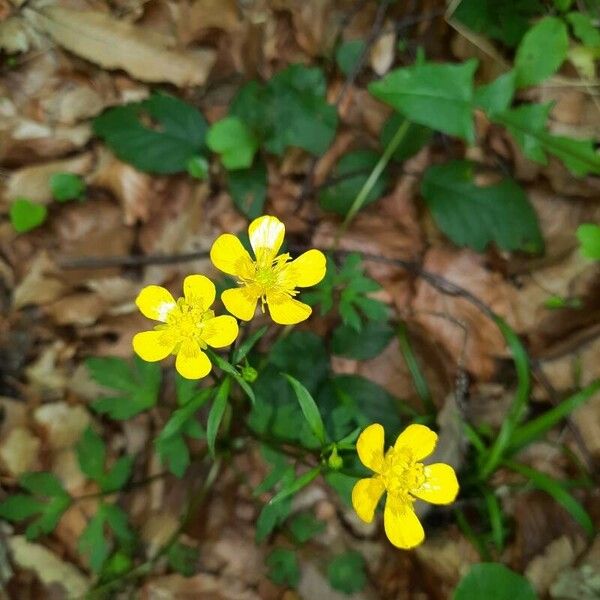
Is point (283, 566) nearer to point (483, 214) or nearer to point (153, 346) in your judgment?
point (153, 346)

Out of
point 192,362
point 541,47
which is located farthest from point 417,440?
point 541,47

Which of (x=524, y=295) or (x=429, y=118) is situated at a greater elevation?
(x=429, y=118)

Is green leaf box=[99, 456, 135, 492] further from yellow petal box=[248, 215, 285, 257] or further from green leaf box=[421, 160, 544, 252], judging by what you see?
green leaf box=[421, 160, 544, 252]

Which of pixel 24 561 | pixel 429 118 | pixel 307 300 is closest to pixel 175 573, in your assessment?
pixel 24 561

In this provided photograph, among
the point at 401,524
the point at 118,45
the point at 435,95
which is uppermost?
the point at 435,95

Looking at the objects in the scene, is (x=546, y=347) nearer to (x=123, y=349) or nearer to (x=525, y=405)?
(x=525, y=405)

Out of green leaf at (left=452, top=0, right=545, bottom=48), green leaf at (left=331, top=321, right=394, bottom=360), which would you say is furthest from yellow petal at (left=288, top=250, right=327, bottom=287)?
green leaf at (left=452, top=0, right=545, bottom=48)
